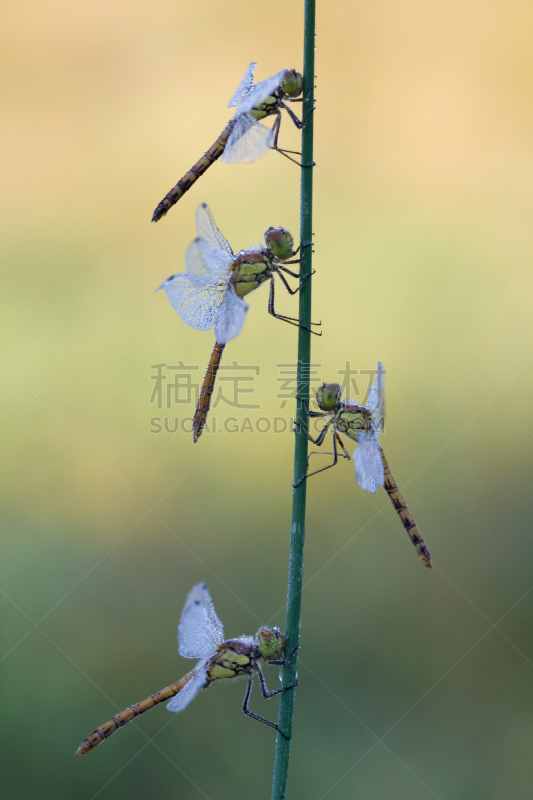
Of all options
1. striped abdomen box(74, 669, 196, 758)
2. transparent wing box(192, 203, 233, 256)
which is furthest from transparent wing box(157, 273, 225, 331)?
striped abdomen box(74, 669, 196, 758)

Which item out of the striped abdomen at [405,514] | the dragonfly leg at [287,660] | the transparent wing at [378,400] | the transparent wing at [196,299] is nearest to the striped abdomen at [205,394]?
the transparent wing at [196,299]

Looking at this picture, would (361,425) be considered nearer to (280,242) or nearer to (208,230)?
(280,242)

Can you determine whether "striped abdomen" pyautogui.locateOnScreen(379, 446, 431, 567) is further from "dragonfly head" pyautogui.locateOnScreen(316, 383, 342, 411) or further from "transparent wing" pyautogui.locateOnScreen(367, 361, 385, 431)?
"dragonfly head" pyautogui.locateOnScreen(316, 383, 342, 411)

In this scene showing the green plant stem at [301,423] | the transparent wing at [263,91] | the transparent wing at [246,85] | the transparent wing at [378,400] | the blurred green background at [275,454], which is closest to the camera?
the green plant stem at [301,423]

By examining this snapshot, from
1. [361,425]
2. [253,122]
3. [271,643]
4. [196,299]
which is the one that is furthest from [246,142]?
[271,643]

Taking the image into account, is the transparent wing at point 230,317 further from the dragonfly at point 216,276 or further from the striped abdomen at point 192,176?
the striped abdomen at point 192,176

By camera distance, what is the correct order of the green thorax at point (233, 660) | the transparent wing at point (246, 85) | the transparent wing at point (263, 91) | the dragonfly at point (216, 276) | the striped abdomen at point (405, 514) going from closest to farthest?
the transparent wing at point (263, 91)
the green thorax at point (233, 660)
the dragonfly at point (216, 276)
the transparent wing at point (246, 85)
the striped abdomen at point (405, 514)

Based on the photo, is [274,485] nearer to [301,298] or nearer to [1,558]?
[1,558]
